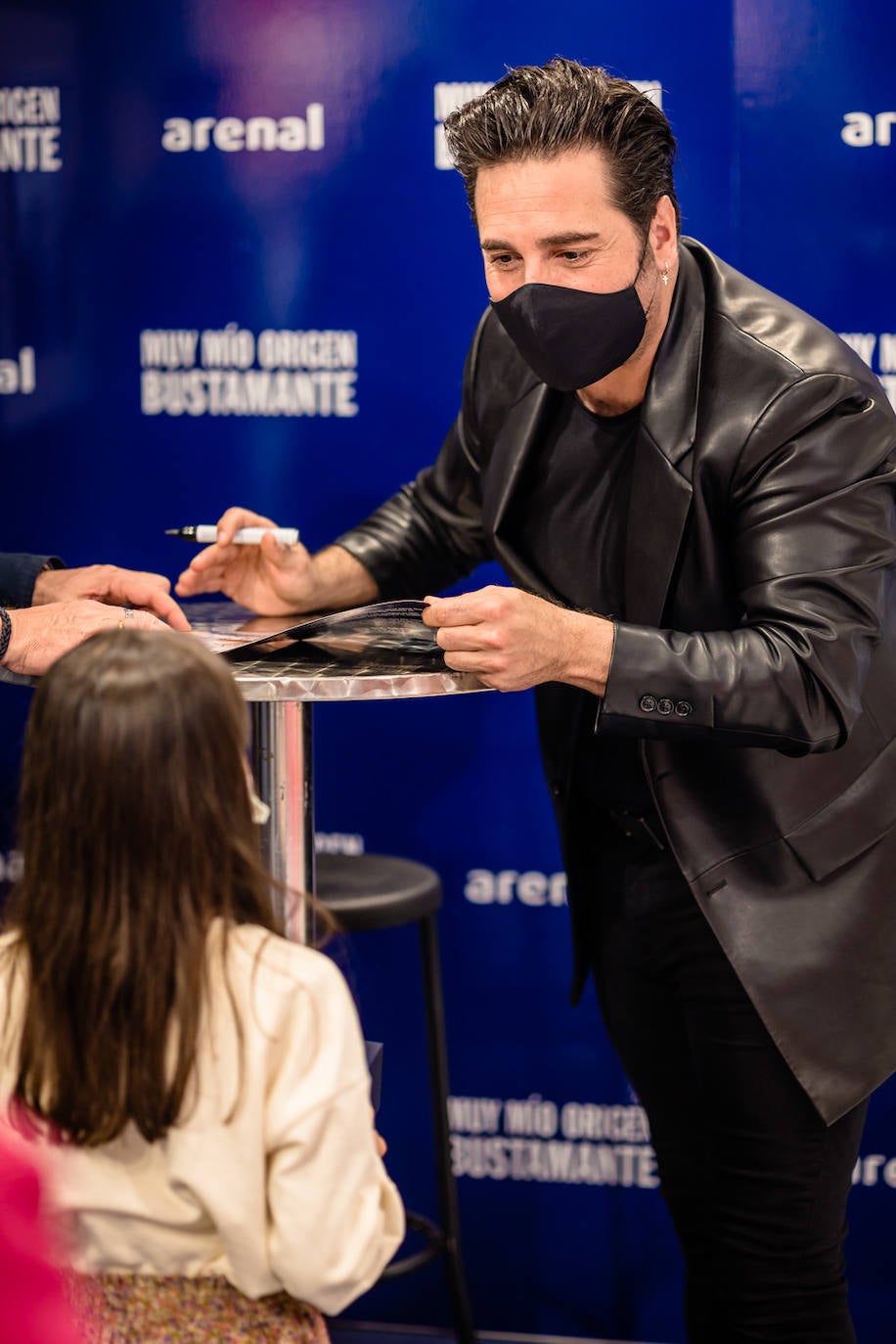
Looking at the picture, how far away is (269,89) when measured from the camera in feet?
9.19

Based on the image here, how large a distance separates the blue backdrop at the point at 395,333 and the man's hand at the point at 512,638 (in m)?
1.24

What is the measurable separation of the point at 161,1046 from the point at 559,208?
3.40ft

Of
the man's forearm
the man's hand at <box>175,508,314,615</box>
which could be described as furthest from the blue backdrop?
the man's hand at <box>175,508,314,615</box>

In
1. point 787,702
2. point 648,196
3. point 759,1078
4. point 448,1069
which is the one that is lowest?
point 448,1069

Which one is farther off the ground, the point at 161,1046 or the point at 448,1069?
the point at 161,1046

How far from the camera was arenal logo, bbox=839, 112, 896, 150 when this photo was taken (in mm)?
2643

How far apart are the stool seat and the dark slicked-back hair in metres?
1.14

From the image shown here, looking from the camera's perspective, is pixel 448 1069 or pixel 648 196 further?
pixel 448 1069

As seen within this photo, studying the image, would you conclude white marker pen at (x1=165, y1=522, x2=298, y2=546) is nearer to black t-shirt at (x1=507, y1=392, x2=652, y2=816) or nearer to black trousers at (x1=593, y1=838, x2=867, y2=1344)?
black t-shirt at (x1=507, y1=392, x2=652, y2=816)

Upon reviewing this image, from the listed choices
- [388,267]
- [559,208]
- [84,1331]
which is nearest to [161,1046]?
[84,1331]

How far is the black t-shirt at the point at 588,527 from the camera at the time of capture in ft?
6.33

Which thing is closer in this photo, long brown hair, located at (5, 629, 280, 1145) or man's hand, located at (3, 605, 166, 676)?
long brown hair, located at (5, 629, 280, 1145)

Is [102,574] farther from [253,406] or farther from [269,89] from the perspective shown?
[269,89]

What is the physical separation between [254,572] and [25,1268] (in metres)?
1.34
